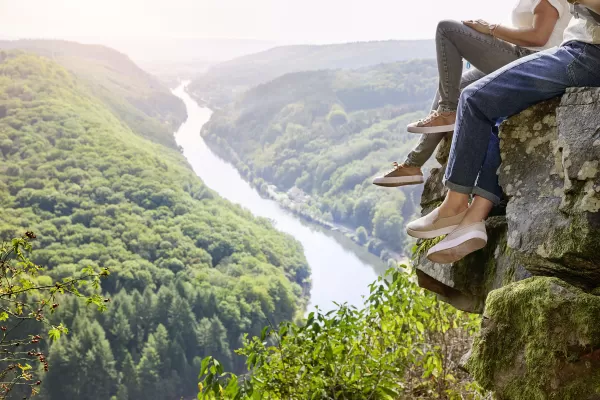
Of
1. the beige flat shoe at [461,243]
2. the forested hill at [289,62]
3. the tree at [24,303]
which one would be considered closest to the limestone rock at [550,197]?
the beige flat shoe at [461,243]

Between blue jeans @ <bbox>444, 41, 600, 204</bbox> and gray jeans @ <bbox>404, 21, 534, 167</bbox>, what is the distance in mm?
427

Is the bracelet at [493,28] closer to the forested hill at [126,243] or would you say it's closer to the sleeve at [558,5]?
the sleeve at [558,5]

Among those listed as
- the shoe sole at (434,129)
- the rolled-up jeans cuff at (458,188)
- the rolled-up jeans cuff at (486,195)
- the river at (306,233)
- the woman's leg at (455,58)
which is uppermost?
the woman's leg at (455,58)

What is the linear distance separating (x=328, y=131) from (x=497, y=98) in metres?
62.2

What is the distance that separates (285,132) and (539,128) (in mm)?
61493

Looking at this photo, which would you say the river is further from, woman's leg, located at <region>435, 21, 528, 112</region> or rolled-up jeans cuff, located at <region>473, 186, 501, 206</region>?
rolled-up jeans cuff, located at <region>473, 186, 501, 206</region>

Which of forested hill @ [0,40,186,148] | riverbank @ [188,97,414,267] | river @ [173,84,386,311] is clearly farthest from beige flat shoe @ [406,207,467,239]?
forested hill @ [0,40,186,148]

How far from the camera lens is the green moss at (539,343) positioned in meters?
1.75

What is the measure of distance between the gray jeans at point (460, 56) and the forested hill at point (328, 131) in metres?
42.6

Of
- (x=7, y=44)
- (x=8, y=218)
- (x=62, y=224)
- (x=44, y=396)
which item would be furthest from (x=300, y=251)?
(x=7, y=44)

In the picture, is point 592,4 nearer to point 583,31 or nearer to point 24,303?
point 583,31

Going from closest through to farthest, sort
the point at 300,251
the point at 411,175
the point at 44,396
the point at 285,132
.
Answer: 1. the point at 411,175
2. the point at 44,396
3. the point at 300,251
4. the point at 285,132

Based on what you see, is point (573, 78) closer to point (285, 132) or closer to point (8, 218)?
point (8, 218)

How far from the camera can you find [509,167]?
7.43ft
